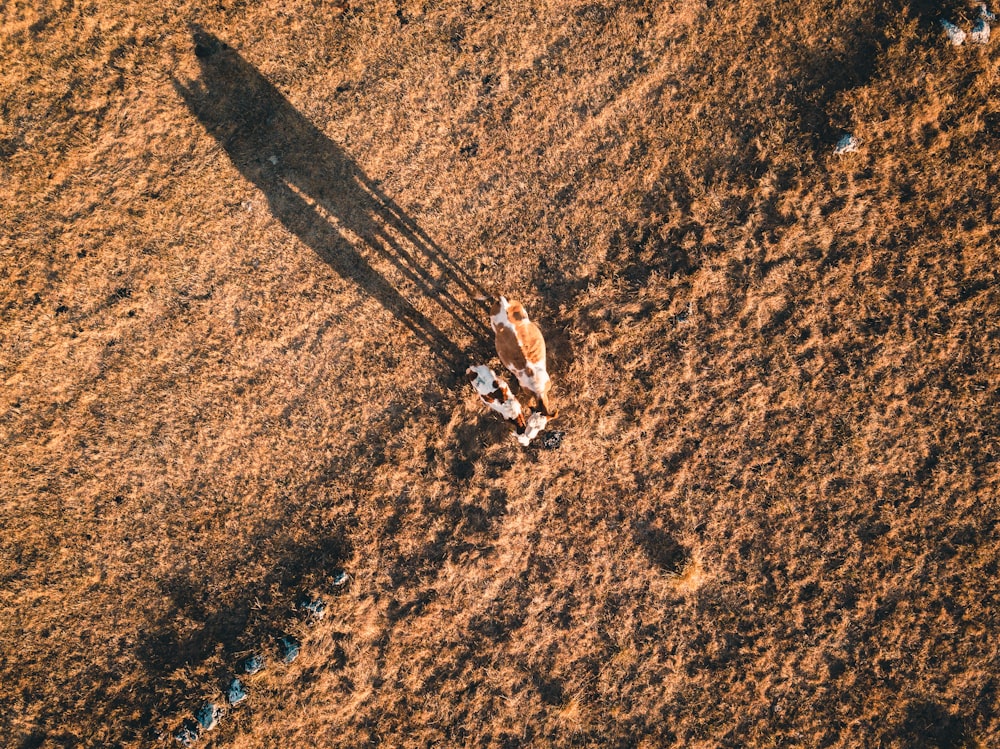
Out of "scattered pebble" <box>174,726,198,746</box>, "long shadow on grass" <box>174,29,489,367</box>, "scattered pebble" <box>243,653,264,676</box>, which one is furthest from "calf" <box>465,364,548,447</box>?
"scattered pebble" <box>174,726,198,746</box>

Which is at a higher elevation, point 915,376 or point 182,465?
point 182,465

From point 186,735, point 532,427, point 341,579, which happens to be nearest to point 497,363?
point 532,427

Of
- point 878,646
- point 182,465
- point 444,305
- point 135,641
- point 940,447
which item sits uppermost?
point 182,465

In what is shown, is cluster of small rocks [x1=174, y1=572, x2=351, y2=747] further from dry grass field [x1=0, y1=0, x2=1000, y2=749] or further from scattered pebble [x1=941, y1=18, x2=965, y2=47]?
scattered pebble [x1=941, y1=18, x2=965, y2=47]

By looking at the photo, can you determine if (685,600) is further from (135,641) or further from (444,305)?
(135,641)

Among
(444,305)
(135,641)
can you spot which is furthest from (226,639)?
(444,305)
